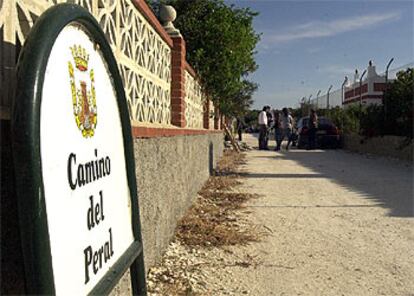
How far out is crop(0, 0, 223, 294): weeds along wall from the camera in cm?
154

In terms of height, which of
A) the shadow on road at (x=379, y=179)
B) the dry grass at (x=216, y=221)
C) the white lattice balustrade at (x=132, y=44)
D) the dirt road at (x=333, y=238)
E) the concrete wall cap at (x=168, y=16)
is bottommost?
the shadow on road at (x=379, y=179)

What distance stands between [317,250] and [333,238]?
54 centimetres

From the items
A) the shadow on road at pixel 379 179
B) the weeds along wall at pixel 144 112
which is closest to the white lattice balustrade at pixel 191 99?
the weeds along wall at pixel 144 112

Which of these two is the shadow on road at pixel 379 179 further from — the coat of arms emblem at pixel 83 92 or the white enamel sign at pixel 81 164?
the coat of arms emblem at pixel 83 92

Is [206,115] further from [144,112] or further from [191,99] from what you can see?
[144,112]

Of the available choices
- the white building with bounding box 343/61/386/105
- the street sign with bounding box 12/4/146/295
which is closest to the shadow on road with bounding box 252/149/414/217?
the street sign with bounding box 12/4/146/295

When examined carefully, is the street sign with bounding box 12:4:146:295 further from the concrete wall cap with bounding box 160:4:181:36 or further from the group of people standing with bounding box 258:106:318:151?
the group of people standing with bounding box 258:106:318:151

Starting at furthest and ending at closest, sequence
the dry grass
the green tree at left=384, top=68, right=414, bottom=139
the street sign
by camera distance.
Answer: the green tree at left=384, top=68, right=414, bottom=139 < the dry grass < the street sign

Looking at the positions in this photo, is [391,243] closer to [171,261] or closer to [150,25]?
[171,261]

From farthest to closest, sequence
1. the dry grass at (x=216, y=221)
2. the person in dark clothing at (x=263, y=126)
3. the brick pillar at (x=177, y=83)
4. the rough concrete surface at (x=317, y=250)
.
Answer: the person in dark clothing at (x=263, y=126)
the brick pillar at (x=177, y=83)
the dry grass at (x=216, y=221)
the rough concrete surface at (x=317, y=250)

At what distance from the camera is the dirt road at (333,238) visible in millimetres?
3732

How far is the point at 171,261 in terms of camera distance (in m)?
4.14

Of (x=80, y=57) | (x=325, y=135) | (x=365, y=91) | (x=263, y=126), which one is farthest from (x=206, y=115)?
(x=365, y=91)

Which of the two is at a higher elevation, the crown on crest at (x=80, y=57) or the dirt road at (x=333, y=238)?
the crown on crest at (x=80, y=57)
